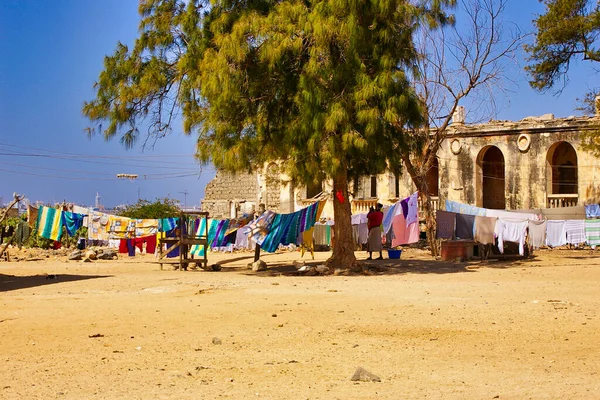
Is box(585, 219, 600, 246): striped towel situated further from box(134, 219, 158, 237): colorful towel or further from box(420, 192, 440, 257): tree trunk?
box(134, 219, 158, 237): colorful towel

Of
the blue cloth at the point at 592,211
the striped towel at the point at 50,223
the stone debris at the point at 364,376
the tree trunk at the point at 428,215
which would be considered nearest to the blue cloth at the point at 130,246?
the striped towel at the point at 50,223

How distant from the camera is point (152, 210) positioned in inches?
1748

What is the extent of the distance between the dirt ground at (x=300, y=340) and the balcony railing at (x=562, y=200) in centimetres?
1845

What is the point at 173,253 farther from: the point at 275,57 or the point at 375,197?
the point at 375,197

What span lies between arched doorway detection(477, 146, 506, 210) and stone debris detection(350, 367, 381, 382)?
97.8 feet

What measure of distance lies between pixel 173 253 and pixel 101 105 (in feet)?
21.7

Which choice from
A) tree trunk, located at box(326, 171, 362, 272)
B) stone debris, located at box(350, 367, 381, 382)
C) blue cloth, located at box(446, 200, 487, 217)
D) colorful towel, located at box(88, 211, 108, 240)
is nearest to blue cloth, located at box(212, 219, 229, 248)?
tree trunk, located at box(326, 171, 362, 272)

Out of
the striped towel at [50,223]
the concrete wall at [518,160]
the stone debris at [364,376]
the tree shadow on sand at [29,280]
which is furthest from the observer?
the concrete wall at [518,160]

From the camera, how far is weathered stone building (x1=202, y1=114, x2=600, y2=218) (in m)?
32.9

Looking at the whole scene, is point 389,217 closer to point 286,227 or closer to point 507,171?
point 286,227

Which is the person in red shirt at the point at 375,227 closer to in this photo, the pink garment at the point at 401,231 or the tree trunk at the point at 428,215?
the pink garment at the point at 401,231

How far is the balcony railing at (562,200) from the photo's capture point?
109 feet

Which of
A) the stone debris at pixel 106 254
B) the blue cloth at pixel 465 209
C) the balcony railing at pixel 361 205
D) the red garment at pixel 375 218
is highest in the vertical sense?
the balcony railing at pixel 361 205

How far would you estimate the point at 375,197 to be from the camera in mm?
37000
